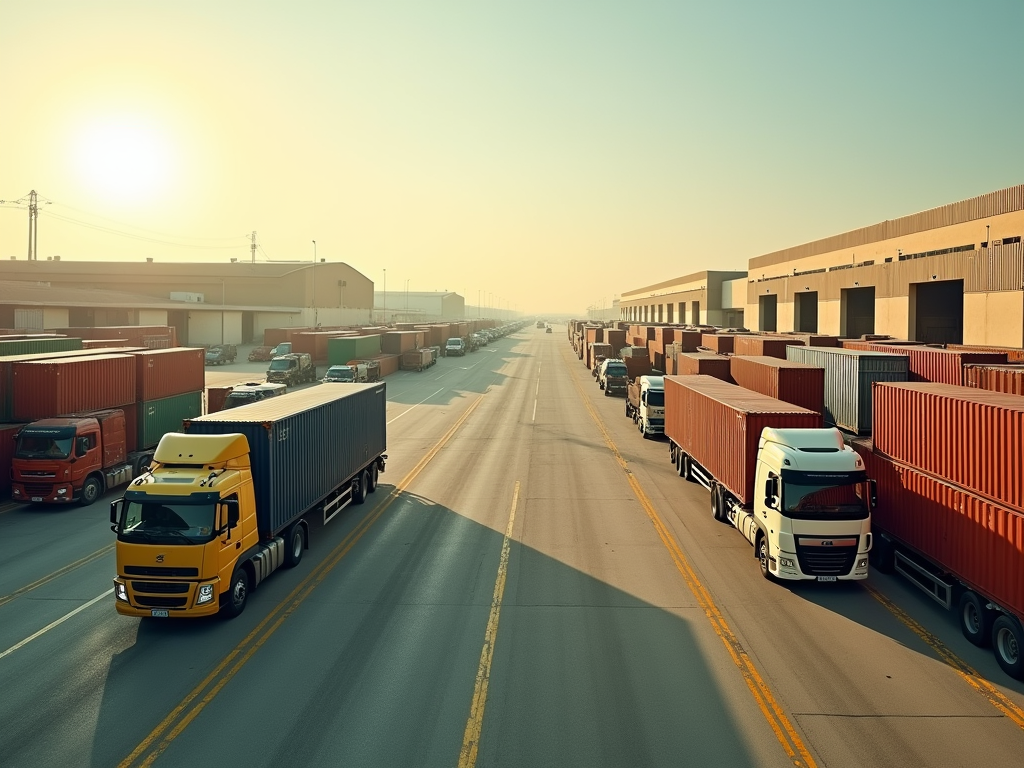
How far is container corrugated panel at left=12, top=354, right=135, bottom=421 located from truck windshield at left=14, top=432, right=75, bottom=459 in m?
1.73

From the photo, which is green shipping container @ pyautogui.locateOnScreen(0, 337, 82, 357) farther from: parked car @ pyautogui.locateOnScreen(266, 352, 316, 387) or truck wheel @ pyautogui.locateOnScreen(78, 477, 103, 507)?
parked car @ pyautogui.locateOnScreen(266, 352, 316, 387)

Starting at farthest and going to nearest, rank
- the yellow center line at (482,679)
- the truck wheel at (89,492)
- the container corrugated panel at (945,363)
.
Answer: the container corrugated panel at (945,363), the truck wheel at (89,492), the yellow center line at (482,679)

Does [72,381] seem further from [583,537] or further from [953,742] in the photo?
[953,742]

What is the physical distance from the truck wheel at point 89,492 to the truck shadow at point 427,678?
1078 centimetres

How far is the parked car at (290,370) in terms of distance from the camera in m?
54.4

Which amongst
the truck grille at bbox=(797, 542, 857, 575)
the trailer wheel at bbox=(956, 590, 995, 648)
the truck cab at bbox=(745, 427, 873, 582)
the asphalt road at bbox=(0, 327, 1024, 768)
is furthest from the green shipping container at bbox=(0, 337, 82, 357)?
the trailer wheel at bbox=(956, 590, 995, 648)

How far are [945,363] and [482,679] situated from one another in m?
21.8

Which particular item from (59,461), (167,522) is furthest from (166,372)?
(167,522)

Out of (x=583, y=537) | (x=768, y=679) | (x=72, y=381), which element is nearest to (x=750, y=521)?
(x=583, y=537)

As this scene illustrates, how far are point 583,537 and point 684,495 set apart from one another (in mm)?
6389

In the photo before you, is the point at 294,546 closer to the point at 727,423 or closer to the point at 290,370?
the point at 727,423

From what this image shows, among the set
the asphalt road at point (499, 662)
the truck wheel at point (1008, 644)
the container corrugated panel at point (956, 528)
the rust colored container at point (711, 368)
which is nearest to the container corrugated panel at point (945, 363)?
the rust colored container at point (711, 368)

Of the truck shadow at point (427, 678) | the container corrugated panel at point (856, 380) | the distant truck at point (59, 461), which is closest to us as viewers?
the truck shadow at point (427, 678)

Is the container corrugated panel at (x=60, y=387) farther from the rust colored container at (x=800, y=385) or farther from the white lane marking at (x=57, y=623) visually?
the rust colored container at (x=800, y=385)
